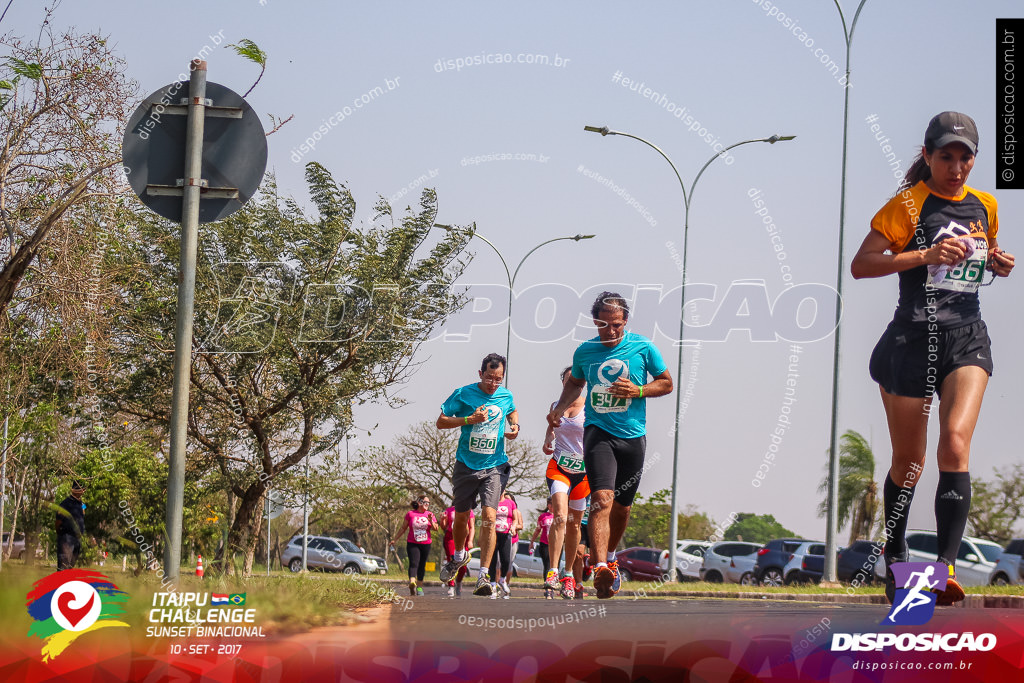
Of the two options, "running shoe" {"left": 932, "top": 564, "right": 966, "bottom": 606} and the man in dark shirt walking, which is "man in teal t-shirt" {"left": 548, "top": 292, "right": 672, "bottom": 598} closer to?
"running shoe" {"left": 932, "top": 564, "right": 966, "bottom": 606}

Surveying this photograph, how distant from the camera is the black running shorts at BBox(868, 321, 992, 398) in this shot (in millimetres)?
4953

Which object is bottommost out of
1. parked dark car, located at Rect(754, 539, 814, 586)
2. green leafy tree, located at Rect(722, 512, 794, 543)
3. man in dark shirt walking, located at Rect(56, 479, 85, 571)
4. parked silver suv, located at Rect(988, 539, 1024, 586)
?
green leafy tree, located at Rect(722, 512, 794, 543)

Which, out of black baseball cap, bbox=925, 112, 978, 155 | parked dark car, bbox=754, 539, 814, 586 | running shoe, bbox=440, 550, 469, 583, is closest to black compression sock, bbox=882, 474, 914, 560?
black baseball cap, bbox=925, 112, 978, 155

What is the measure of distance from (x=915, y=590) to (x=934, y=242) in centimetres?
155

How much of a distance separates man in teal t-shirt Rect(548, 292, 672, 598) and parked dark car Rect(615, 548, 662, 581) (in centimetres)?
2941

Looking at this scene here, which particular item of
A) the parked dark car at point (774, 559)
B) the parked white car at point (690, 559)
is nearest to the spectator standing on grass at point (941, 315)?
the parked dark car at point (774, 559)

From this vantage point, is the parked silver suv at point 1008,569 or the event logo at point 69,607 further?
the parked silver suv at point 1008,569

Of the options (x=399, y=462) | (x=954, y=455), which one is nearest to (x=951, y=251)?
(x=954, y=455)

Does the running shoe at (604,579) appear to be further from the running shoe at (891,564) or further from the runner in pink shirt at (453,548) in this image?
the runner in pink shirt at (453,548)

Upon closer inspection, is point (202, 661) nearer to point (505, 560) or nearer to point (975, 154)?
point (975, 154)

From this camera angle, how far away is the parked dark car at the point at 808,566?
26984 mm

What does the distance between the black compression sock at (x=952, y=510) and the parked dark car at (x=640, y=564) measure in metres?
32.0

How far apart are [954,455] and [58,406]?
15683 mm

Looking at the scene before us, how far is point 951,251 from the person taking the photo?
4.79 meters
